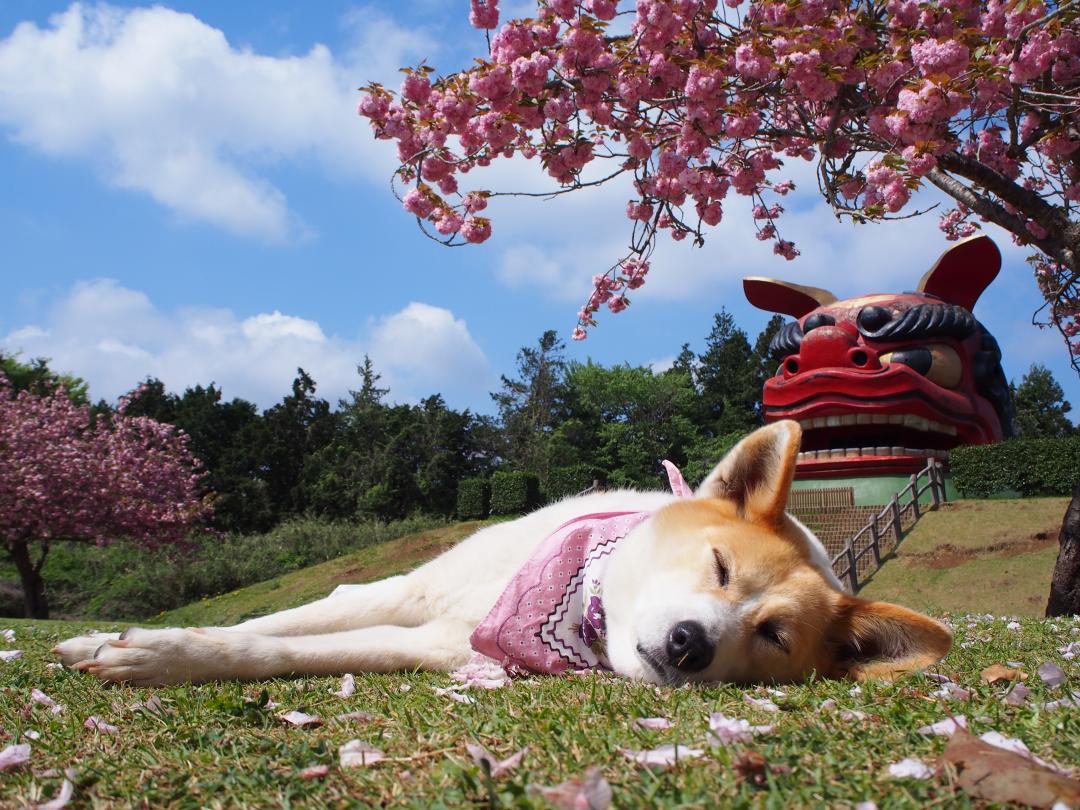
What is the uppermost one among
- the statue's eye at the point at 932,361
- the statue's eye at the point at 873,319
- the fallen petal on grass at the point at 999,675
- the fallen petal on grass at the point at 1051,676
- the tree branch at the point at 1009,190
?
the statue's eye at the point at 873,319

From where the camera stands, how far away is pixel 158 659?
2.63 meters

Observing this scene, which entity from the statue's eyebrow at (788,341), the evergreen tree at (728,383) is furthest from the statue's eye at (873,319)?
the evergreen tree at (728,383)

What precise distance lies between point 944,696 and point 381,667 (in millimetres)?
1977

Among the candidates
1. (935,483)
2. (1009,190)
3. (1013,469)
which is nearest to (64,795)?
(1009,190)

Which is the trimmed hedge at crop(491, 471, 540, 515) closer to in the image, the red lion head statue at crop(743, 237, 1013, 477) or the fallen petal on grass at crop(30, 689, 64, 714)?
the red lion head statue at crop(743, 237, 1013, 477)

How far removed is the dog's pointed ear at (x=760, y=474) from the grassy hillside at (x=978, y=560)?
938 centimetres

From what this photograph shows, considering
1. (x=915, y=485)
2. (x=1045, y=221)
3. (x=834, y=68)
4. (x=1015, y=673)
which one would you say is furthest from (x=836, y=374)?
(x=1015, y=673)

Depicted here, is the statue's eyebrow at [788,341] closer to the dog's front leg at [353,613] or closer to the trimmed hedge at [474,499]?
the trimmed hedge at [474,499]

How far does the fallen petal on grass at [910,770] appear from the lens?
1.42 metres

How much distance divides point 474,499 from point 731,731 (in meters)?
26.8

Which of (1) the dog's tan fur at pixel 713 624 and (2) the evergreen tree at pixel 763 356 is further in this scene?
(2) the evergreen tree at pixel 763 356

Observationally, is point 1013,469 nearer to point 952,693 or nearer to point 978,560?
point 978,560

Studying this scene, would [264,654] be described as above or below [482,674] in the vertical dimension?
above

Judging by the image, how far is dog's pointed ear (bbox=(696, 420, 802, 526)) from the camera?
8.77ft
